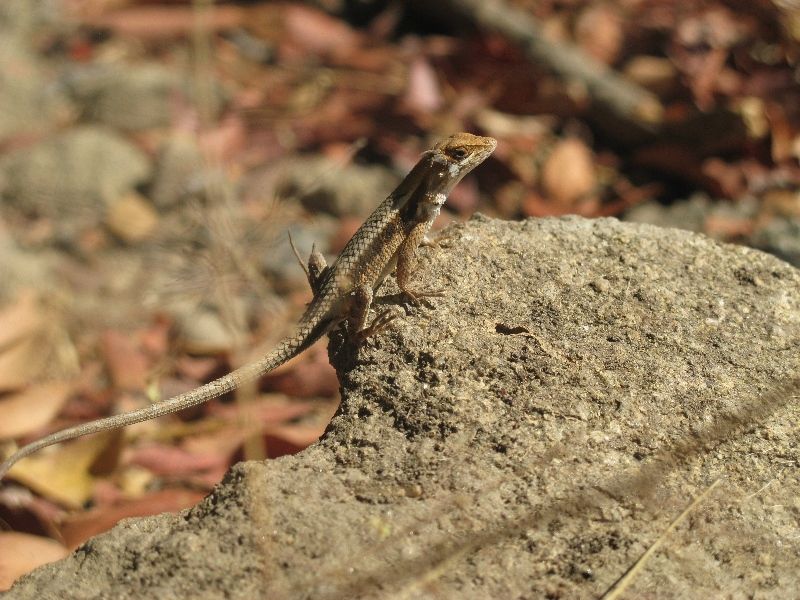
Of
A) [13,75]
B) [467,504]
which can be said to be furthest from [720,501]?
[13,75]

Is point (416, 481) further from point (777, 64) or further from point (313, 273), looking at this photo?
point (777, 64)

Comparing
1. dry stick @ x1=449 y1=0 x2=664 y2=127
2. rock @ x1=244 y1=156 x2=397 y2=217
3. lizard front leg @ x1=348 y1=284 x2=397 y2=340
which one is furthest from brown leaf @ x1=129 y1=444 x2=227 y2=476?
dry stick @ x1=449 y1=0 x2=664 y2=127

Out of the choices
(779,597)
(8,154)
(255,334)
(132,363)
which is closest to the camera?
(779,597)

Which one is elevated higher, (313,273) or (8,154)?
(313,273)

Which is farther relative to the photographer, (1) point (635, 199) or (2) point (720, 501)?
(1) point (635, 199)

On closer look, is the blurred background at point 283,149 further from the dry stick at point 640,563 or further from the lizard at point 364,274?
the dry stick at point 640,563

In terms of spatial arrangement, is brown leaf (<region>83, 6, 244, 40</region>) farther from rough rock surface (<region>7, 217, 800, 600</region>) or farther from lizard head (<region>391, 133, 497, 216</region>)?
rough rock surface (<region>7, 217, 800, 600</region>)
